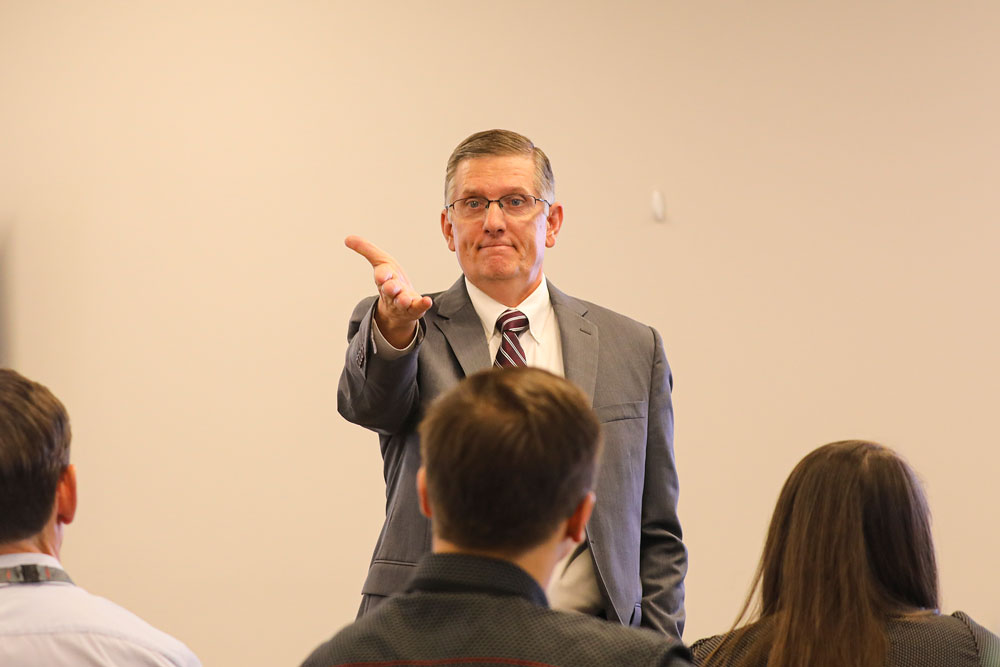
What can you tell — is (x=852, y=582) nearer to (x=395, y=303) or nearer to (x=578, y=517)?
(x=578, y=517)

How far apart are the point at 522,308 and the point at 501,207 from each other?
20 centimetres

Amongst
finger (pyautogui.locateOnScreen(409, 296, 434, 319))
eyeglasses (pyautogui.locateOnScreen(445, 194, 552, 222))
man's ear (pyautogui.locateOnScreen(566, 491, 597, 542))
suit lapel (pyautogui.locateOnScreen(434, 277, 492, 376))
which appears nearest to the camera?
man's ear (pyautogui.locateOnScreen(566, 491, 597, 542))

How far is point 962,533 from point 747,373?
0.79m

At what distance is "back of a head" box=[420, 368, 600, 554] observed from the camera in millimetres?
1072

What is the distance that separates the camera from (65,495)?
56.7 inches

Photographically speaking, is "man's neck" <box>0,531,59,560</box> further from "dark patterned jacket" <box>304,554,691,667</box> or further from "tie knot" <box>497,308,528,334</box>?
"tie knot" <box>497,308,528,334</box>

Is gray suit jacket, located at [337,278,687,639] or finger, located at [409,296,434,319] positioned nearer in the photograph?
finger, located at [409,296,434,319]

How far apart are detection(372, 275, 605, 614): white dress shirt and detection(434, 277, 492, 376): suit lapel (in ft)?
0.06

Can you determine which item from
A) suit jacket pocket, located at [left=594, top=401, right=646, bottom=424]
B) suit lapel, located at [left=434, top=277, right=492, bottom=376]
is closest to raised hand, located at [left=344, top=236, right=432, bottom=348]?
suit lapel, located at [left=434, top=277, right=492, bottom=376]

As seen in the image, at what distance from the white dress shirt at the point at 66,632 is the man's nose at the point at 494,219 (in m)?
1.03

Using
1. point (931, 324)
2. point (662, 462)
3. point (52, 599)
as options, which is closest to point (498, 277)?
point (662, 462)

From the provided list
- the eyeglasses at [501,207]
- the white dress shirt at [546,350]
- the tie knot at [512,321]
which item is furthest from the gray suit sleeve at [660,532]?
the eyeglasses at [501,207]

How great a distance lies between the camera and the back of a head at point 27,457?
1372 mm

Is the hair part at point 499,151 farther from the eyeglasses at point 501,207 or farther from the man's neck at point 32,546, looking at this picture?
the man's neck at point 32,546
